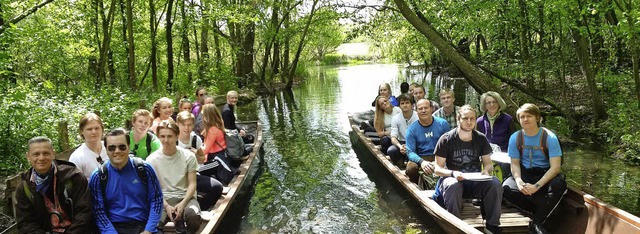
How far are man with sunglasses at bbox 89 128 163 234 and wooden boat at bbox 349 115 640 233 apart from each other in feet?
8.39

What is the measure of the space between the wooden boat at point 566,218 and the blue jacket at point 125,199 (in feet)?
8.37

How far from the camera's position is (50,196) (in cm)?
331

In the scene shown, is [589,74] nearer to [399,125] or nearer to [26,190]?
[399,125]

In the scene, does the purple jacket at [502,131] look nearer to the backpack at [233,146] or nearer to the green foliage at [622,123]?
the green foliage at [622,123]

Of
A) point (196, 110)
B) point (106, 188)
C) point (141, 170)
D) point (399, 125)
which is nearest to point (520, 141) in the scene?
point (399, 125)

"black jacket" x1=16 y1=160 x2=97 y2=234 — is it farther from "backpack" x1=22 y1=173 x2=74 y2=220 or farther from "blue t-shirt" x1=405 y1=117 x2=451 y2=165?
"blue t-shirt" x1=405 y1=117 x2=451 y2=165

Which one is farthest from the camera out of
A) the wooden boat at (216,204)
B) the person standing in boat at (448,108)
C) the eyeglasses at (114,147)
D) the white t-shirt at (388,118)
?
the white t-shirt at (388,118)

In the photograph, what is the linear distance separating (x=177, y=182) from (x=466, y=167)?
2.78m

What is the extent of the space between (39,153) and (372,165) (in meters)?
6.13

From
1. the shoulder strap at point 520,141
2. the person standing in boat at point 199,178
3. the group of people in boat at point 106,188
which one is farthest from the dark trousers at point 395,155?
the group of people in boat at point 106,188

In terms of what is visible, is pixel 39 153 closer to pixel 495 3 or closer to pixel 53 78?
pixel 495 3

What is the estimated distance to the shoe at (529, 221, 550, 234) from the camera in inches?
167

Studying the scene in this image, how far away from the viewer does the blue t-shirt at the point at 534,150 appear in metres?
4.39

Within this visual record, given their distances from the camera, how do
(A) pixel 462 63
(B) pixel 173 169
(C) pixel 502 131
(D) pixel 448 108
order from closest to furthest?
(B) pixel 173 169 < (C) pixel 502 131 < (D) pixel 448 108 < (A) pixel 462 63
